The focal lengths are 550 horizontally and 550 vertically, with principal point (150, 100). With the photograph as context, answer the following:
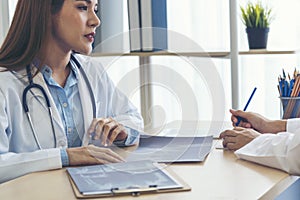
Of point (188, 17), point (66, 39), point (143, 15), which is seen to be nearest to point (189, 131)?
point (66, 39)

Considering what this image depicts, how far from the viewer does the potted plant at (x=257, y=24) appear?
2.18 meters

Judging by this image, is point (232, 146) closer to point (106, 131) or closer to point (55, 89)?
point (106, 131)

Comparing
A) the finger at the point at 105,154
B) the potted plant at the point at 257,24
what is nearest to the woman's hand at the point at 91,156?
the finger at the point at 105,154

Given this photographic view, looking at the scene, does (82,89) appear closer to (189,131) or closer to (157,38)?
(189,131)

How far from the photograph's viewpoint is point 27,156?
4.48 feet

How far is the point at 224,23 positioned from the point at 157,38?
316 mm

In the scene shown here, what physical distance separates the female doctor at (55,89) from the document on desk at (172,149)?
0.26 ft

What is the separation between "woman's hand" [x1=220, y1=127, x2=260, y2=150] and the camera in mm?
1478

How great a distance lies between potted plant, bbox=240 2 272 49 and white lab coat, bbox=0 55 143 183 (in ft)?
A: 2.17

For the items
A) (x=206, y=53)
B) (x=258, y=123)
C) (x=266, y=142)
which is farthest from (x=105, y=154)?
(x=206, y=53)

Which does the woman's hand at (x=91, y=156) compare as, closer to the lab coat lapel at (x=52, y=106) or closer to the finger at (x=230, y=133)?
the lab coat lapel at (x=52, y=106)

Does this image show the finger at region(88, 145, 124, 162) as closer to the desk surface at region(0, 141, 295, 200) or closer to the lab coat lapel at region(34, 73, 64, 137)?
the desk surface at region(0, 141, 295, 200)

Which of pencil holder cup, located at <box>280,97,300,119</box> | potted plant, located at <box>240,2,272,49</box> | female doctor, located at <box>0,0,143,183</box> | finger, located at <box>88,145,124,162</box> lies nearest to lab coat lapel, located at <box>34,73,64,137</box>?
female doctor, located at <box>0,0,143,183</box>

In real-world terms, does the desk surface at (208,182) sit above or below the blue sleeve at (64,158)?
below
